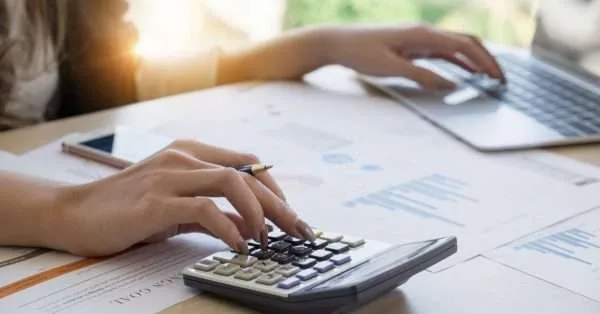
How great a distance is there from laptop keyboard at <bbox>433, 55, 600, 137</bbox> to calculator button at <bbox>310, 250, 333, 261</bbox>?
40 centimetres

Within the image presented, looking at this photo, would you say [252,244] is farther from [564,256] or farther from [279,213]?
[564,256]

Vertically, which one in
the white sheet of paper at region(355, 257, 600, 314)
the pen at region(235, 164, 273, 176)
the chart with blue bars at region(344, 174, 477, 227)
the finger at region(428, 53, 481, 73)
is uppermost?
the finger at region(428, 53, 481, 73)

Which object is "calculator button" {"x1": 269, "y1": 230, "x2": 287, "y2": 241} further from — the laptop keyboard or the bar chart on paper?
the laptop keyboard

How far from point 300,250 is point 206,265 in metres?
0.06

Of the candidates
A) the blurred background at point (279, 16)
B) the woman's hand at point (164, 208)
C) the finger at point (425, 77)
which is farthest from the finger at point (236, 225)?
the blurred background at point (279, 16)

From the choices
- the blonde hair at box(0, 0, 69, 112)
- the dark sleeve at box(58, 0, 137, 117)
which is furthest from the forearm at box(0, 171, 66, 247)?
the dark sleeve at box(58, 0, 137, 117)

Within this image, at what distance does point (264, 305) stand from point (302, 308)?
27 mm

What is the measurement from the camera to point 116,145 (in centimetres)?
89

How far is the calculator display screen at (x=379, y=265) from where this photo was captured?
0.58m

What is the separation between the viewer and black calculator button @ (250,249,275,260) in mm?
634

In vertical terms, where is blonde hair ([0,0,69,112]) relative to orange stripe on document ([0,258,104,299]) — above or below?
above

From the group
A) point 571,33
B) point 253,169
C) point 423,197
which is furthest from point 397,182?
point 571,33

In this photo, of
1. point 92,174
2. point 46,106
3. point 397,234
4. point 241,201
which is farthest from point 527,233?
point 46,106

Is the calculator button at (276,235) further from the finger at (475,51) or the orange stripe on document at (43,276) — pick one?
the finger at (475,51)
